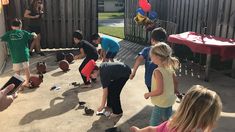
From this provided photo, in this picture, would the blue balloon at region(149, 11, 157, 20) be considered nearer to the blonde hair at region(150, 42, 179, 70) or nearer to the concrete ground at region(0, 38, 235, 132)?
the concrete ground at region(0, 38, 235, 132)

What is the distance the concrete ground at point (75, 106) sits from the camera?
587cm

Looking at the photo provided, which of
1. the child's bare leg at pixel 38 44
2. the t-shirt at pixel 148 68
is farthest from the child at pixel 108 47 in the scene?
the child's bare leg at pixel 38 44

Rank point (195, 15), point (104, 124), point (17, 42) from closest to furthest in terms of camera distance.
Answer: point (104, 124) → point (17, 42) → point (195, 15)

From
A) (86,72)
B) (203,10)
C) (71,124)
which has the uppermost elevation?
(203,10)

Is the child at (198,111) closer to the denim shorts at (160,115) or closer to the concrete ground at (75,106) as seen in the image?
the denim shorts at (160,115)

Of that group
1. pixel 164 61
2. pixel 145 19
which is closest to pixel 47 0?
pixel 145 19

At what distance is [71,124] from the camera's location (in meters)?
5.93

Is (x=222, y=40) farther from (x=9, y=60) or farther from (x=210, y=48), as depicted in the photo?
(x=9, y=60)

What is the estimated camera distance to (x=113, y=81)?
5816mm

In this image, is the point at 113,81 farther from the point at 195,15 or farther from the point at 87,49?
the point at 195,15

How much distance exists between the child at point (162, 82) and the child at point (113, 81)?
1237mm

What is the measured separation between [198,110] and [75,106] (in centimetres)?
471

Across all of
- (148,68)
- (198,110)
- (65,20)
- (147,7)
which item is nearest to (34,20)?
(65,20)

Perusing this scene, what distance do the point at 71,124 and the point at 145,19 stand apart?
26.8 feet
